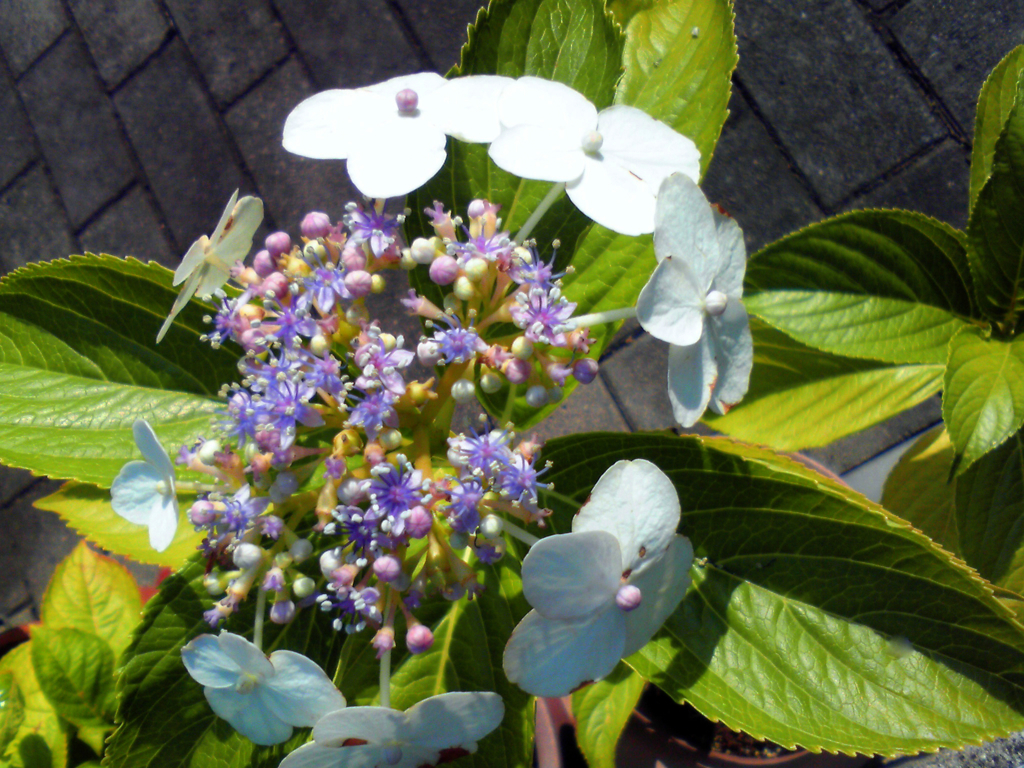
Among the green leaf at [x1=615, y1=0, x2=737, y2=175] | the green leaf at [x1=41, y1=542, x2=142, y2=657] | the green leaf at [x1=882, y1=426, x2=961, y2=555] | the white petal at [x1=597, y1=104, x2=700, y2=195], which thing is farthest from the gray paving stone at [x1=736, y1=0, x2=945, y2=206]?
the green leaf at [x1=41, y1=542, x2=142, y2=657]

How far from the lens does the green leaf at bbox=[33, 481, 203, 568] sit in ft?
3.94

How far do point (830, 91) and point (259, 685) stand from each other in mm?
2165

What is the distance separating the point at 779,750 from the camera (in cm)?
156

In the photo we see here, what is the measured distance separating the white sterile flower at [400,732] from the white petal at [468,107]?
22.9 inches

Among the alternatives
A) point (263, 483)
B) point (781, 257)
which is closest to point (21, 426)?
point (263, 483)

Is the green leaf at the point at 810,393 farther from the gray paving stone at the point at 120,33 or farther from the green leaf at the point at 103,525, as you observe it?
the gray paving stone at the point at 120,33

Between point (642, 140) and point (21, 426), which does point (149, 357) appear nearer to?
point (21, 426)

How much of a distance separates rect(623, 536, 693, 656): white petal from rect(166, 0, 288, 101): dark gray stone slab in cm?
231

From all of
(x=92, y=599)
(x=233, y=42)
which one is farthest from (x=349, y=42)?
(x=92, y=599)

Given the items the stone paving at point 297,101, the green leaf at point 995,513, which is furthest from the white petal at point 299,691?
the stone paving at point 297,101

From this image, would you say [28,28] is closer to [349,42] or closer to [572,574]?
[349,42]

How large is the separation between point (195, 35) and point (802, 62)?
2016 millimetres

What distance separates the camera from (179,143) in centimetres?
251

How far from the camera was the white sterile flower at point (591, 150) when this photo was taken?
0.77 metres
